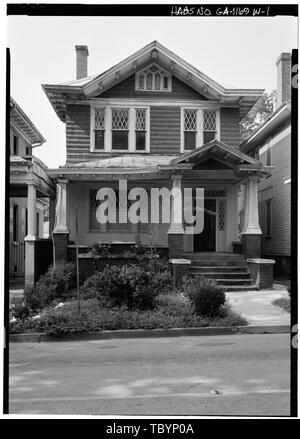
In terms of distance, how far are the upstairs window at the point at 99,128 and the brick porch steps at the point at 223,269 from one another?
4.18 meters

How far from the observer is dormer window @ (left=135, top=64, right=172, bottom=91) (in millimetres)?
12070

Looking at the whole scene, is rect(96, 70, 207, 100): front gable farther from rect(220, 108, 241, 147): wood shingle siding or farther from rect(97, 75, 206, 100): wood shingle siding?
rect(220, 108, 241, 147): wood shingle siding

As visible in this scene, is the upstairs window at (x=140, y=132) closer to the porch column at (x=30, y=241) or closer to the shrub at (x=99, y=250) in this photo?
the shrub at (x=99, y=250)

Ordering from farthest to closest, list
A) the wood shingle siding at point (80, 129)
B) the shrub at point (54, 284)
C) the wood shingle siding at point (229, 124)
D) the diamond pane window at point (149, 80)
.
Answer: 1. the diamond pane window at point (149, 80)
2. the wood shingle siding at point (229, 124)
3. the wood shingle siding at point (80, 129)
4. the shrub at point (54, 284)

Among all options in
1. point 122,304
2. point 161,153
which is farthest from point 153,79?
point 122,304

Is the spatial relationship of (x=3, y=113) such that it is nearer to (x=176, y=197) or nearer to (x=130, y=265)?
(x=176, y=197)

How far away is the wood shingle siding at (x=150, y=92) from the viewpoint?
415 inches

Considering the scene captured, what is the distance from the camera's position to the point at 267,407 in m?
3.80

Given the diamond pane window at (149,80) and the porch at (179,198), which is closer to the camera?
the porch at (179,198)

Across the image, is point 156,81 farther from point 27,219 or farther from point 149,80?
point 27,219

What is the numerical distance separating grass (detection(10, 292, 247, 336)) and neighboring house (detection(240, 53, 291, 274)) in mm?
1628

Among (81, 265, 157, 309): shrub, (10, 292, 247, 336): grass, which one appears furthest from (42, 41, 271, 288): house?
(10, 292, 247, 336): grass

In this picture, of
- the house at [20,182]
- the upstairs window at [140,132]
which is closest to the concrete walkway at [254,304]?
the house at [20,182]
